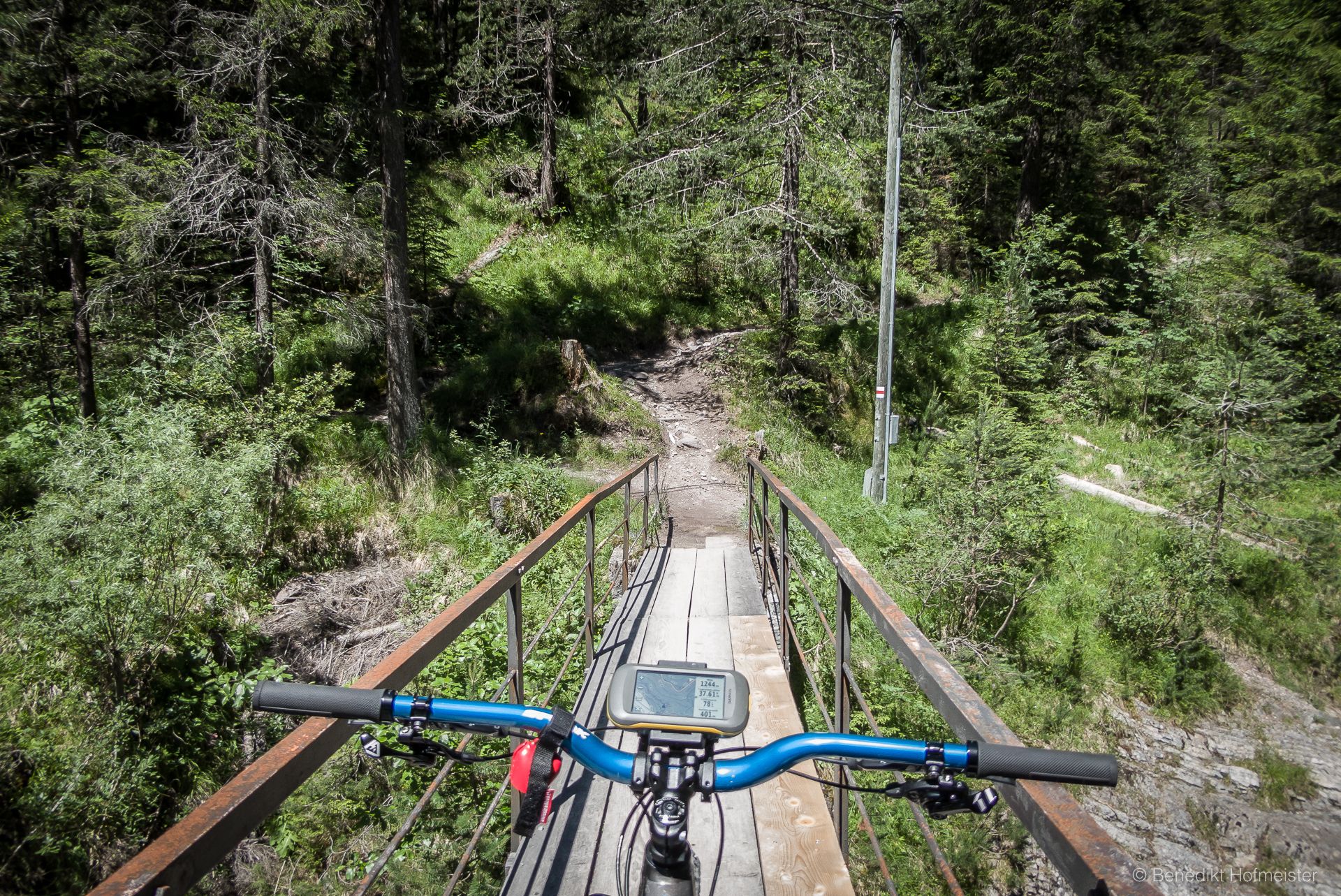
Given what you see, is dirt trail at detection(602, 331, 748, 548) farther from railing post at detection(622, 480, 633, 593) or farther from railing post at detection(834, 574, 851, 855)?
railing post at detection(834, 574, 851, 855)

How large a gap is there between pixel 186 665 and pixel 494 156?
17827mm

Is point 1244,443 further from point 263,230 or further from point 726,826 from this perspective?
point 263,230

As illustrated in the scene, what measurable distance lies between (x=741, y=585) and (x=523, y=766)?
475cm

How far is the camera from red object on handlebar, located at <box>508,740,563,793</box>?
126cm

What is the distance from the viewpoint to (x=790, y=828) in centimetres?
258

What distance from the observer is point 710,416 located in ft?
45.9

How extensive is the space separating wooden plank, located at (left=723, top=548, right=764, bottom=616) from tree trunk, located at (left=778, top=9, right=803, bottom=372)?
664cm

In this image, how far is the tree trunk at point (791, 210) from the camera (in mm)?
11914

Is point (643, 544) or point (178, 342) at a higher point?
point (178, 342)

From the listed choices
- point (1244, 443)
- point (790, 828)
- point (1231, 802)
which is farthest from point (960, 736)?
point (1244, 443)

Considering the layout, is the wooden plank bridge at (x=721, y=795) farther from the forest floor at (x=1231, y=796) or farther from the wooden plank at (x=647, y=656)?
the forest floor at (x=1231, y=796)

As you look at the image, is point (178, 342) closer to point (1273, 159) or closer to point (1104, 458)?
point (1104, 458)

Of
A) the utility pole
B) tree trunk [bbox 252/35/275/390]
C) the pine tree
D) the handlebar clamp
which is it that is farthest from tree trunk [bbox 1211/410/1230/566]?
tree trunk [bbox 252/35/275/390]

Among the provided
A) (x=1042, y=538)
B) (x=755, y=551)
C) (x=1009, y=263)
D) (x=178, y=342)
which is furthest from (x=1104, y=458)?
(x=178, y=342)
